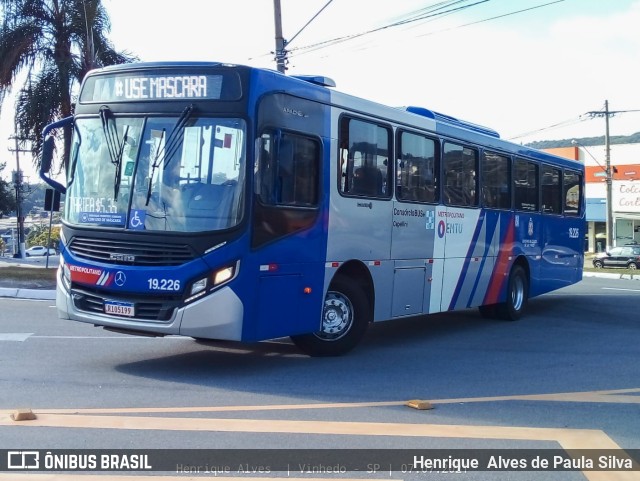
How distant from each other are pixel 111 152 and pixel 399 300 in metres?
4.62

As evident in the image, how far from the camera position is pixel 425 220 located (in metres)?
12.2

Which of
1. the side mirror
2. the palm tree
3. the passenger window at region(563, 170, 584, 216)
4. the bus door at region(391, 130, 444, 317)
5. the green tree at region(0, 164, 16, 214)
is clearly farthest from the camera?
the green tree at region(0, 164, 16, 214)

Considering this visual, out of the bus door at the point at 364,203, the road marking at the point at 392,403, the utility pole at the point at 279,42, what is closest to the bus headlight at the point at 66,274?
the road marking at the point at 392,403

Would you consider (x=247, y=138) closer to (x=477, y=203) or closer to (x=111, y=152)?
(x=111, y=152)

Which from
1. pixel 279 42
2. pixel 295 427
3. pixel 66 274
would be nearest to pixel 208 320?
pixel 66 274

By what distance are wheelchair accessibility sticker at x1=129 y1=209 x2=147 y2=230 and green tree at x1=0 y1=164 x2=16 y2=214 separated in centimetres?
3506

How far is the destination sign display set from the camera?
350 inches

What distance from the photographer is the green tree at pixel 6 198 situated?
135 ft

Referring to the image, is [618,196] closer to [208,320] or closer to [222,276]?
[222,276]

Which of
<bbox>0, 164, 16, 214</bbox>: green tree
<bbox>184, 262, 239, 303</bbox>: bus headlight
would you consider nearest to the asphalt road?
<bbox>184, 262, 239, 303</bbox>: bus headlight

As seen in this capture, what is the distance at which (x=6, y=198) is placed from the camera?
4184cm

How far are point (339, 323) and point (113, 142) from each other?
3590 mm

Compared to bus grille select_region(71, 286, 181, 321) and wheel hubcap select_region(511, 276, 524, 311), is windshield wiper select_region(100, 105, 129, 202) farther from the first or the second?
wheel hubcap select_region(511, 276, 524, 311)

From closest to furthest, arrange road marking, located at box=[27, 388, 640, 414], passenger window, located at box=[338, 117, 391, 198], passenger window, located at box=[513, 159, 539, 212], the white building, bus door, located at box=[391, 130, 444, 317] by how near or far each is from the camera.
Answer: road marking, located at box=[27, 388, 640, 414], passenger window, located at box=[338, 117, 391, 198], bus door, located at box=[391, 130, 444, 317], passenger window, located at box=[513, 159, 539, 212], the white building
